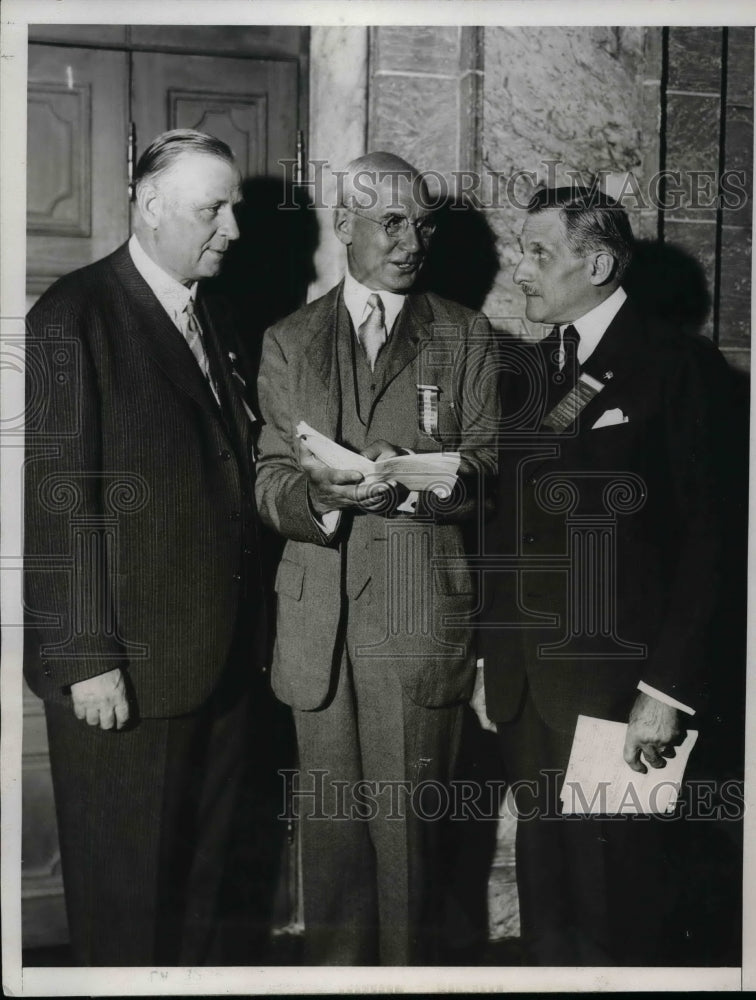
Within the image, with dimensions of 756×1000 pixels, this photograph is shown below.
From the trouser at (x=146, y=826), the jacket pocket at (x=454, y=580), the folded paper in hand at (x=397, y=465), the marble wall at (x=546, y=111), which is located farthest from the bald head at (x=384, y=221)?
the trouser at (x=146, y=826)

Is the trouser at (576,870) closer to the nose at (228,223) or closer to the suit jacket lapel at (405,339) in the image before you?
the suit jacket lapel at (405,339)

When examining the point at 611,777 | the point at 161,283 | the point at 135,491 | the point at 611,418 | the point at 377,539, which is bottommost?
the point at 611,777

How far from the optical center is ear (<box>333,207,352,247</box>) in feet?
7.91

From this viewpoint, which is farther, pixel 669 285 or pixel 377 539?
pixel 669 285

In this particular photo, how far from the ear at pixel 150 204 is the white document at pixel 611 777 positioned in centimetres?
160

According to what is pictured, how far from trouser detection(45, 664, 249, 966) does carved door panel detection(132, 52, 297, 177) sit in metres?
1.35

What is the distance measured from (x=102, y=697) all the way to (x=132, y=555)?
0.34 metres

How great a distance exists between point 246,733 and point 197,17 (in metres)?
1.80

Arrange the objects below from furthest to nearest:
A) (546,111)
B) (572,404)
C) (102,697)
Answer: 1. (546,111)
2. (572,404)
3. (102,697)

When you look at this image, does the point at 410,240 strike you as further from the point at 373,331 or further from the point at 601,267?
the point at 601,267

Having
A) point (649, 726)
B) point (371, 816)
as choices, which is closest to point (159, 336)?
point (371, 816)

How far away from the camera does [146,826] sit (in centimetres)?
238

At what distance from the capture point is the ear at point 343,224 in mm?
2410

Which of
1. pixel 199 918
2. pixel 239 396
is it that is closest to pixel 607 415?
pixel 239 396
